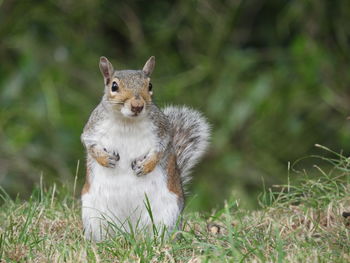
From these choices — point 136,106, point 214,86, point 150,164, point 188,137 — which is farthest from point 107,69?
point 214,86

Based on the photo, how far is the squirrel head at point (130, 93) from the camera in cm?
336

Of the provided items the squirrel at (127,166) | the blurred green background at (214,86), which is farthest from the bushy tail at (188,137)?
the blurred green background at (214,86)

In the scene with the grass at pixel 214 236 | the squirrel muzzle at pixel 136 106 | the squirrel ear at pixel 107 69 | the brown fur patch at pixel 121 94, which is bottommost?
the grass at pixel 214 236

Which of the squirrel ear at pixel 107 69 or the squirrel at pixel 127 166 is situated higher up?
the squirrel ear at pixel 107 69

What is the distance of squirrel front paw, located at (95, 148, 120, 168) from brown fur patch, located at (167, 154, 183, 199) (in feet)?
0.80

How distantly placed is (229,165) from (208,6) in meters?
1.29

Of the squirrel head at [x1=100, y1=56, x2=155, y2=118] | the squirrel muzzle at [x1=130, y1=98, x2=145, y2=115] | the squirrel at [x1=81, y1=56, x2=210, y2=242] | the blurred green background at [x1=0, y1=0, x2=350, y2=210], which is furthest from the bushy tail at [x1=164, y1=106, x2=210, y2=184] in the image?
the blurred green background at [x1=0, y1=0, x2=350, y2=210]

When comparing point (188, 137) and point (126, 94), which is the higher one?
point (126, 94)

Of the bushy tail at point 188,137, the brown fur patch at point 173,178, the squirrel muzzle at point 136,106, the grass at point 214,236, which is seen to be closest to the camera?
the grass at point 214,236

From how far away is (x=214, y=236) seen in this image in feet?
10.5

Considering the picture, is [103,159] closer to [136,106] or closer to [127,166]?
[127,166]

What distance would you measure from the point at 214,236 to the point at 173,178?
0.47 m

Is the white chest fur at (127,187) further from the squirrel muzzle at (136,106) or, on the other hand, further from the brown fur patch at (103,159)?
the squirrel muzzle at (136,106)

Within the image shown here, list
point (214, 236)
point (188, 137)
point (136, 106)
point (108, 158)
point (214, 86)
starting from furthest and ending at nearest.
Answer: point (214, 86) < point (188, 137) < point (108, 158) < point (136, 106) < point (214, 236)
